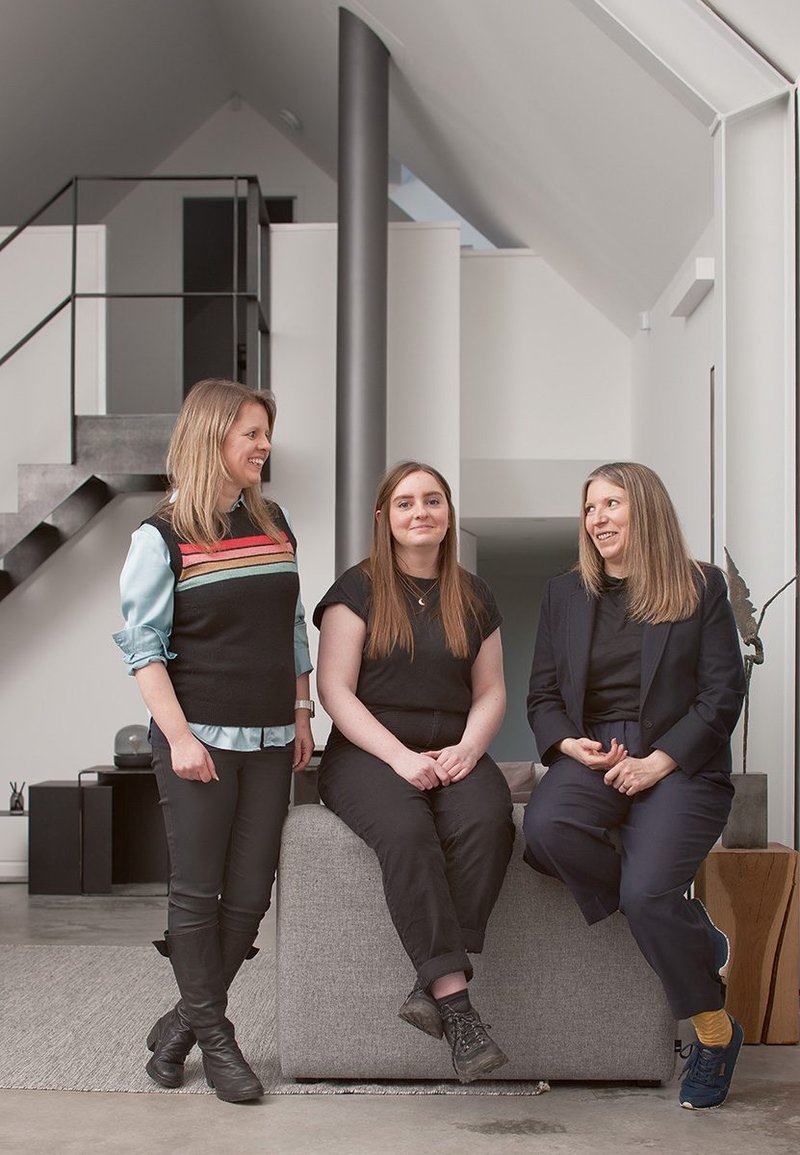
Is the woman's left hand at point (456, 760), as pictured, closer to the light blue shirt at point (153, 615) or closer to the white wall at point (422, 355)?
the light blue shirt at point (153, 615)

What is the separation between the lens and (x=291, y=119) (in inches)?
349

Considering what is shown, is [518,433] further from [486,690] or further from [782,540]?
[486,690]

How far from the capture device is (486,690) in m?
2.97

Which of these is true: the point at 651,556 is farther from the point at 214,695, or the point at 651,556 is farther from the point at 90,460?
the point at 90,460

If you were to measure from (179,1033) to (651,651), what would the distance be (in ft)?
4.42

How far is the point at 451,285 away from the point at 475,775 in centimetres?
496

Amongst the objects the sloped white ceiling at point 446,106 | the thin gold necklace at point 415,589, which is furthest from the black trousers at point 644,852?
the sloped white ceiling at point 446,106

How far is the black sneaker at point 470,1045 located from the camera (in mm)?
A: 2406

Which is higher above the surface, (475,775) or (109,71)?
(109,71)

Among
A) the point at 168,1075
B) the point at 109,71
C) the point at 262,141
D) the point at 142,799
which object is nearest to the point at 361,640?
the point at 168,1075

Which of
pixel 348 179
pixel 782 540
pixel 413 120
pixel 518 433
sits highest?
pixel 413 120

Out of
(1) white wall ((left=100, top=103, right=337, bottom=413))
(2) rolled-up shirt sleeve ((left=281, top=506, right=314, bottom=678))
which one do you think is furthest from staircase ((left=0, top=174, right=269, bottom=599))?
(2) rolled-up shirt sleeve ((left=281, top=506, right=314, bottom=678))

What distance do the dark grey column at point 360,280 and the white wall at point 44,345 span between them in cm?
134

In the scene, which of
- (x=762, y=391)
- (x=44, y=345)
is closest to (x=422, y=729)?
(x=762, y=391)
